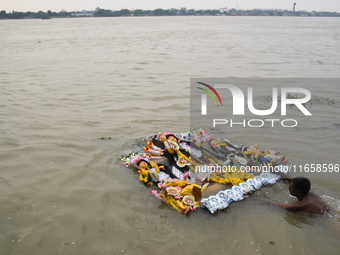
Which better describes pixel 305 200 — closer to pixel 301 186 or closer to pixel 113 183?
pixel 301 186

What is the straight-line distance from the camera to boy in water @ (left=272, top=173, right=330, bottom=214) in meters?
3.35

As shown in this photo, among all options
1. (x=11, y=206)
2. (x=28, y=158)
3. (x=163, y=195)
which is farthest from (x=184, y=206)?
(x=28, y=158)

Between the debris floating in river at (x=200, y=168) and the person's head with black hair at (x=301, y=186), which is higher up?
the person's head with black hair at (x=301, y=186)

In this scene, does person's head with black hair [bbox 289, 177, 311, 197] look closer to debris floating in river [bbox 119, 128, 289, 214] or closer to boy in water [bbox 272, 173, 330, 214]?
boy in water [bbox 272, 173, 330, 214]

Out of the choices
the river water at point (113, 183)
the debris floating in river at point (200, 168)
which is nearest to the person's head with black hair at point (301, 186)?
the river water at point (113, 183)

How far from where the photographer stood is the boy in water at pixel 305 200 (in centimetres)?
335

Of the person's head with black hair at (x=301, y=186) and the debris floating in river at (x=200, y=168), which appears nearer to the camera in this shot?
the person's head with black hair at (x=301, y=186)

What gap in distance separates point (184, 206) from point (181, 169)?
98 cm

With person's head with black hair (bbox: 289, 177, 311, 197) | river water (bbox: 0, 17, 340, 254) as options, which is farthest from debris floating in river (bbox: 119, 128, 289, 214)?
person's head with black hair (bbox: 289, 177, 311, 197)

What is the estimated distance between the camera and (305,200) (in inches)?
133

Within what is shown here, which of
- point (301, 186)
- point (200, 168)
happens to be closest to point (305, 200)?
point (301, 186)

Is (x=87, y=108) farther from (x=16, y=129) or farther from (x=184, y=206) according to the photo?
(x=184, y=206)

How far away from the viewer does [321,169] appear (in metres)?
4.37

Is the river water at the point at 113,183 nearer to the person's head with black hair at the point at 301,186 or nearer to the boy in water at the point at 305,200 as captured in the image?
the boy in water at the point at 305,200
